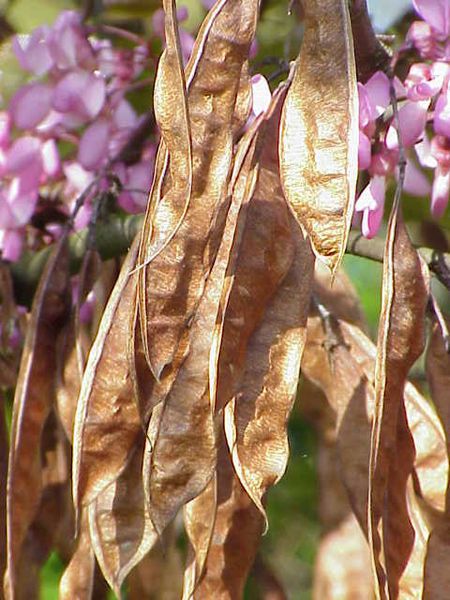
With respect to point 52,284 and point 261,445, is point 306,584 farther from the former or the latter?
point 261,445

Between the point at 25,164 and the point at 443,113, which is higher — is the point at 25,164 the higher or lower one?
the lower one

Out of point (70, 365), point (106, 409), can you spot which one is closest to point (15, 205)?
point (70, 365)

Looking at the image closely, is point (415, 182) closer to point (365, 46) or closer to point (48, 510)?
point (365, 46)

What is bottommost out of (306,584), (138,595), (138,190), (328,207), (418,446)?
(306,584)

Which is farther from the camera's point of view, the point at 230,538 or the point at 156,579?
the point at 156,579

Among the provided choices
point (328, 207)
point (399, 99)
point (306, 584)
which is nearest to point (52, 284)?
point (399, 99)

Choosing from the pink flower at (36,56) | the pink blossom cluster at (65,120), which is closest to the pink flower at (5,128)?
the pink blossom cluster at (65,120)

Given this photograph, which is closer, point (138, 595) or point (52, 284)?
point (52, 284)
